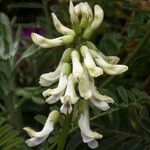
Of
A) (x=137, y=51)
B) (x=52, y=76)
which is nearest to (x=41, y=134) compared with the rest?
(x=52, y=76)

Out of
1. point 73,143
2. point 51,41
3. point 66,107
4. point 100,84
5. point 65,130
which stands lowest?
point 73,143

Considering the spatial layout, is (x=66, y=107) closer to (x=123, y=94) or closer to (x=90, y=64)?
(x=90, y=64)

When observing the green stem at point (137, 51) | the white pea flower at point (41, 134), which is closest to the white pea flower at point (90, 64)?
the white pea flower at point (41, 134)

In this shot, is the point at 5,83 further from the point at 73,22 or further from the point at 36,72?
the point at 73,22

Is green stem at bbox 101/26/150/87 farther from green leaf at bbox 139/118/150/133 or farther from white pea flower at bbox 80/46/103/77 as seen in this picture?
white pea flower at bbox 80/46/103/77

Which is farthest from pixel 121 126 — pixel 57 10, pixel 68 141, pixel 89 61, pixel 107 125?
pixel 89 61

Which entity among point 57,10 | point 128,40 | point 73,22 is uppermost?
point 73,22

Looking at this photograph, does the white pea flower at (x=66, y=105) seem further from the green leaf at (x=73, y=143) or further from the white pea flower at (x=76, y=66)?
the green leaf at (x=73, y=143)
